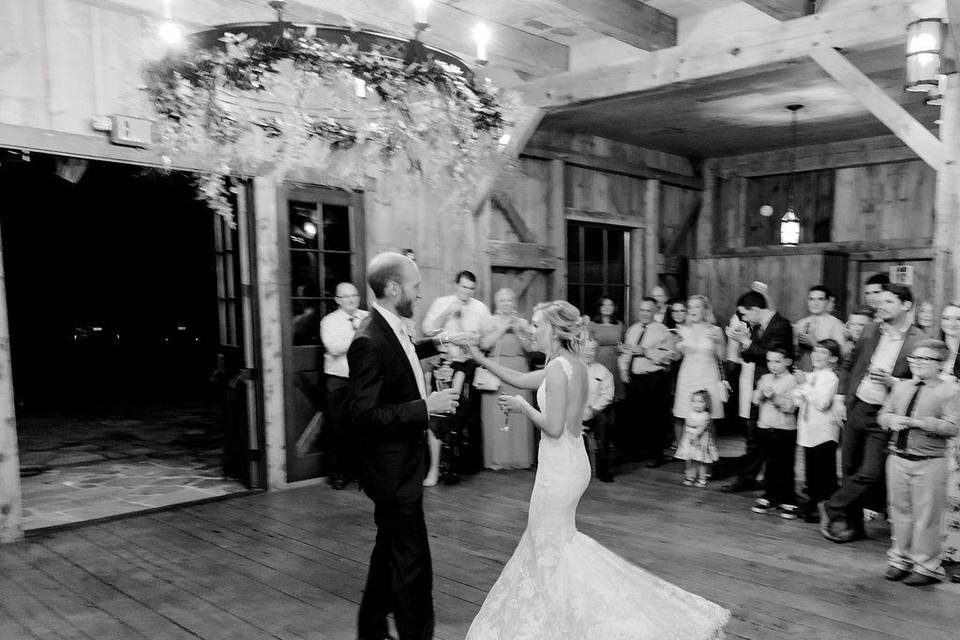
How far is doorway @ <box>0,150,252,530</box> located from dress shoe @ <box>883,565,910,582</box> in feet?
15.1

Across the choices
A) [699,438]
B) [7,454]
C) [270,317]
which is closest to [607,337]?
[699,438]

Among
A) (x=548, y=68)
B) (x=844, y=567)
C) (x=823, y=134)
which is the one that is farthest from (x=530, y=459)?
(x=823, y=134)

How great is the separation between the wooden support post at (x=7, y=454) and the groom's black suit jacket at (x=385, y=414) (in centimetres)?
300

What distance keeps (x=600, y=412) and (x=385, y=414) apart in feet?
12.1

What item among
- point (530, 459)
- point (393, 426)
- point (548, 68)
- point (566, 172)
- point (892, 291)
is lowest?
point (530, 459)

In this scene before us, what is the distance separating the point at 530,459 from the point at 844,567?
3.01m

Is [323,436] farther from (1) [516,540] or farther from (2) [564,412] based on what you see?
(2) [564,412]

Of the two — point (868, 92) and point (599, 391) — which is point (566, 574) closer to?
point (599, 391)

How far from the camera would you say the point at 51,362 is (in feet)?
42.7

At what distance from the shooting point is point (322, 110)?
9.71 feet

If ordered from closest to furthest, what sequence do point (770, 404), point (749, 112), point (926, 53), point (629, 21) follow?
point (926, 53) < point (770, 404) < point (629, 21) < point (749, 112)

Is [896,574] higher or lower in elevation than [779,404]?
lower

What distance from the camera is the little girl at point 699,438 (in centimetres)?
589

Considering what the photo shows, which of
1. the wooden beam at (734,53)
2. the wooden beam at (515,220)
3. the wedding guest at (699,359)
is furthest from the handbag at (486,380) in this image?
the wooden beam at (734,53)
